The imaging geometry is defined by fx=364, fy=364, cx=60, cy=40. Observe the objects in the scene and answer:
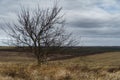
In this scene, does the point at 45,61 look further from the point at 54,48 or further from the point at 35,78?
the point at 35,78

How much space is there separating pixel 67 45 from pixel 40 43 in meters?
2.29

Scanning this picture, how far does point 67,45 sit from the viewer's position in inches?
1082

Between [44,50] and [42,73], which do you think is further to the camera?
[44,50]

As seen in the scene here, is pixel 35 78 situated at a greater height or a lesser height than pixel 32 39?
lesser

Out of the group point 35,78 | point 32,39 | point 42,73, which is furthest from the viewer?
point 32,39

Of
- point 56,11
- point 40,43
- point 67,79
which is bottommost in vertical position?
point 67,79

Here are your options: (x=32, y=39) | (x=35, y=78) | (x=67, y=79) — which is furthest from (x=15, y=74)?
(x=32, y=39)

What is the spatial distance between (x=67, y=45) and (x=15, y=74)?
32.5ft

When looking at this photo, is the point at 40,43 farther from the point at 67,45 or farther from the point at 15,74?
the point at 15,74

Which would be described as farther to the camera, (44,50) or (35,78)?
(44,50)

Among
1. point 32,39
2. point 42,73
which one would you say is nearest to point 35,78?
point 42,73

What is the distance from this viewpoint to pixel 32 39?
26141 mm

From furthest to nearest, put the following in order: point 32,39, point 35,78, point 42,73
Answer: point 32,39, point 42,73, point 35,78

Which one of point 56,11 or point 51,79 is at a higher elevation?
point 56,11
